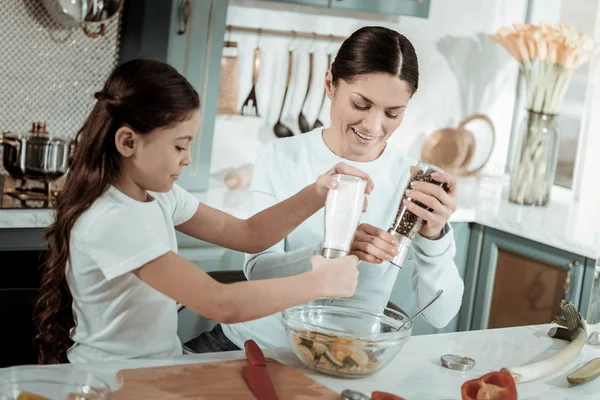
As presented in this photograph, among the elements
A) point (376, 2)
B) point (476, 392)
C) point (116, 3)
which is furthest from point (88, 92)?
point (476, 392)

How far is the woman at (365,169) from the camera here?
6.18 ft

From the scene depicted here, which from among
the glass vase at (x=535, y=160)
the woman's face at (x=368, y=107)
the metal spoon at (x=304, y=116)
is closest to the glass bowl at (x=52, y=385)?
the woman's face at (x=368, y=107)

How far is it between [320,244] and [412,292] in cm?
138

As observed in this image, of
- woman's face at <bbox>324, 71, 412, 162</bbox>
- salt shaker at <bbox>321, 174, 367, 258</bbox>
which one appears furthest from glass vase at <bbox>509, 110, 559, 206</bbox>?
salt shaker at <bbox>321, 174, 367, 258</bbox>

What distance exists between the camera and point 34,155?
100 inches

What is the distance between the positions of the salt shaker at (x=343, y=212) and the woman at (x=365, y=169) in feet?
0.73

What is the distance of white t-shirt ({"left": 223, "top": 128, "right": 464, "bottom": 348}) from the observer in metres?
1.89

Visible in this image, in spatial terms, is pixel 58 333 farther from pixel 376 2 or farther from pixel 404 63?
pixel 376 2

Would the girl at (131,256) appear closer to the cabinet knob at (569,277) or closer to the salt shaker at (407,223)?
the salt shaker at (407,223)

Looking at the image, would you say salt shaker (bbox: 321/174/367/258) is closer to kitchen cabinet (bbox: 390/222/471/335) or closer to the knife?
the knife

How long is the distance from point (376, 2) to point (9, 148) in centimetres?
144

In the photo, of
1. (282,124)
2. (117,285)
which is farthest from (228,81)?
(117,285)

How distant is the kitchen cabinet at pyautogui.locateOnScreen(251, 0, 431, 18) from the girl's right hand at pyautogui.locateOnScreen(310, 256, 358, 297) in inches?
67.6

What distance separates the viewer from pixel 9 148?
2.57 m
